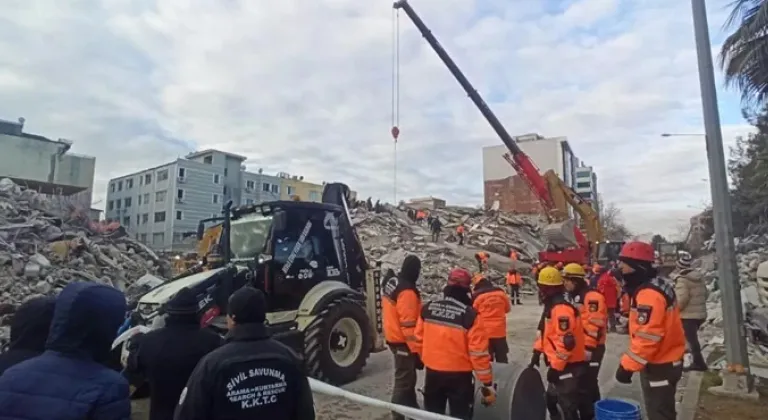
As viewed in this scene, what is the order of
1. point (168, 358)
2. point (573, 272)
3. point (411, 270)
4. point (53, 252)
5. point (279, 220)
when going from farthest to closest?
1. point (53, 252)
2. point (279, 220)
3. point (411, 270)
4. point (573, 272)
5. point (168, 358)

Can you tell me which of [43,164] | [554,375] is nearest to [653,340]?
[554,375]

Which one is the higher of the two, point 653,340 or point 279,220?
point 279,220

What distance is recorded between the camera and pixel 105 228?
1808 centimetres

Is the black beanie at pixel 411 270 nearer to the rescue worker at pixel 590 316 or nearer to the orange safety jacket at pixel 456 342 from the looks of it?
the orange safety jacket at pixel 456 342

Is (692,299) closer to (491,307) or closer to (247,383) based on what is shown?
(491,307)

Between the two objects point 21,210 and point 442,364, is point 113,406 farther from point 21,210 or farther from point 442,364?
point 21,210

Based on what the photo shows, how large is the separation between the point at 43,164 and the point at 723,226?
4163 cm

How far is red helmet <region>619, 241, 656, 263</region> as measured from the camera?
168 inches

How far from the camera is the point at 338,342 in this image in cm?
760

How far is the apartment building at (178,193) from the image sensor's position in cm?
4806

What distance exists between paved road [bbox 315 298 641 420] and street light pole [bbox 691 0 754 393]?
1204 mm

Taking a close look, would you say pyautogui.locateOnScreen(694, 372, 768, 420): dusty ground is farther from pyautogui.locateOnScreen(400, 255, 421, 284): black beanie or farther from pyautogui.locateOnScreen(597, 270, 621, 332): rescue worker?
pyautogui.locateOnScreen(597, 270, 621, 332): rescue worker

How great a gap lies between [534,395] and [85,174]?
140ft

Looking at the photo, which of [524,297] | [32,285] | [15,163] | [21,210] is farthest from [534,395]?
[15,163]
